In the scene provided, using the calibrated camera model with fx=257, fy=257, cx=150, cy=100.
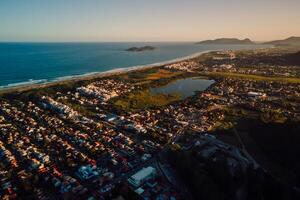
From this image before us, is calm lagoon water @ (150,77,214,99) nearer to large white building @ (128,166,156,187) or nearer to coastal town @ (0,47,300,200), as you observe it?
coastal town @ (0,47,300,200)

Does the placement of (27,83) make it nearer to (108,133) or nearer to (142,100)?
(142,100)

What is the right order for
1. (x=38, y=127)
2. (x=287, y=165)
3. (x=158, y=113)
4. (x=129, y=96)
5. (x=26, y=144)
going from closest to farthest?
1. (x=287, y=165)
2. (x=26, y=144)
3. (x=38, y=127)
4. (x=158, y=113)
5. (x=129, y=96)

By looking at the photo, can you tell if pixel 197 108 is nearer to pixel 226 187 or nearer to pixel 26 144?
pixel 226 187

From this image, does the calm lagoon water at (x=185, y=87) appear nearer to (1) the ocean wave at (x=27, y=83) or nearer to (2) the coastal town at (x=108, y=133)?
(2) the coastal town at (x=108, y=133)

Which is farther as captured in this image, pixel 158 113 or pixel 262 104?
pixel 262 104

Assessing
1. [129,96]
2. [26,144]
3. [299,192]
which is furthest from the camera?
[129,96]

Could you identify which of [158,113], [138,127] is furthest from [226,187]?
[158,113]

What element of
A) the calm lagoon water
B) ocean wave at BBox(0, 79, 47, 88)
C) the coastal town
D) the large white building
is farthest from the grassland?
ocean wave at BBox(0, 79, 47, 88)
